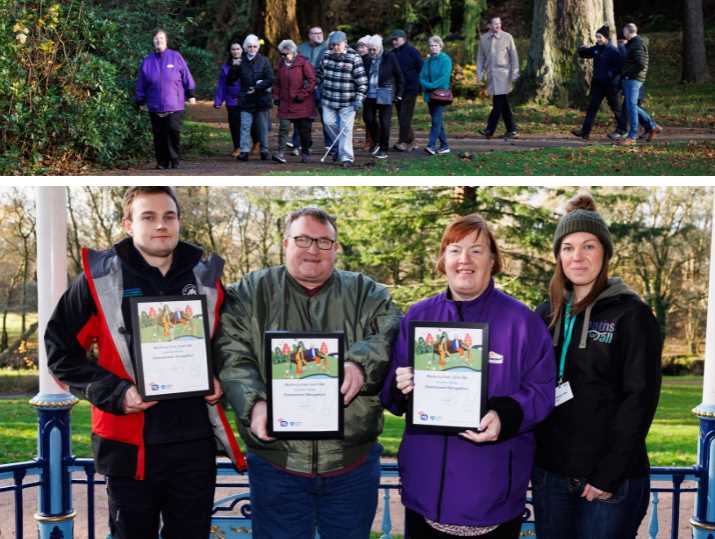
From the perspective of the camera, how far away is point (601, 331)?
3.34m

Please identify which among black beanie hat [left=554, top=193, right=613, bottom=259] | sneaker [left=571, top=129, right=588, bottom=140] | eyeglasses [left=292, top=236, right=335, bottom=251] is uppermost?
sneaker [left=571, top=129, right=588, bottom=140]

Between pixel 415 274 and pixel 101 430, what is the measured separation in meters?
8.85

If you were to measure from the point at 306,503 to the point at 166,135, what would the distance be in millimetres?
7469

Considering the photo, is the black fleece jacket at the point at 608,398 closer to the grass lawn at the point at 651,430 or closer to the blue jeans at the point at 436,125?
the blue jeans at the point at 436,125

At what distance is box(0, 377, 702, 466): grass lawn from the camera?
12.1 meters

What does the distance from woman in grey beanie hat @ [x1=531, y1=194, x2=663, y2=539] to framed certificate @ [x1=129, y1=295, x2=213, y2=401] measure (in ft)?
4.27

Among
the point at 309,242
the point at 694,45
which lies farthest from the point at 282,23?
the point at 309,242

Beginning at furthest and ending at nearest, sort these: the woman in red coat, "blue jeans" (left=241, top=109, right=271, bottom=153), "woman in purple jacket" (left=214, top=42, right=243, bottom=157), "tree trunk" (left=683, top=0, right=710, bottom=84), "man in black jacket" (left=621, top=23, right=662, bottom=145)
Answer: "tree trunk" (left=683, top=0, right=710, bottom=84)
"blue jeans" (left=241, top=109, right=271, bottom=153)
"man in black jacket" (left=621, top=23, right=662, bottom=145)
"woman in purple jacket" (left=214, top=42, right=243, bottom=157)
the woman in red coat

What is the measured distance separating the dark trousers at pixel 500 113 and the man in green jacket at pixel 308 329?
8.63 meters

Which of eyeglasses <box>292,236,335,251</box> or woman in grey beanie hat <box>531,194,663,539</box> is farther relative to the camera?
Answer: eyeglasses <box>292,236,335,251</box>

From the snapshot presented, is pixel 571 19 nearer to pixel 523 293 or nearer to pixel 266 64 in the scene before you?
pixel 523 293

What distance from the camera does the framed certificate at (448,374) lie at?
327cm

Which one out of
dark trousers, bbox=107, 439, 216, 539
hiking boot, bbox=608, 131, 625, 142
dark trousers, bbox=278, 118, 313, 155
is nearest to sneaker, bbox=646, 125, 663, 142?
hiking boot, bbox=608, 131, 625, 142

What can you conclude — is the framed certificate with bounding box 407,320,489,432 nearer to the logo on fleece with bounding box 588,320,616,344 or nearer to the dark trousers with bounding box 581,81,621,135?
the logo on fleece with bounding box 588,320,616,344
